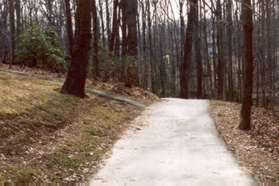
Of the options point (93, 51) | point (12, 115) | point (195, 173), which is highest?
point (93, 51)

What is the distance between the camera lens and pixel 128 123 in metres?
16.0

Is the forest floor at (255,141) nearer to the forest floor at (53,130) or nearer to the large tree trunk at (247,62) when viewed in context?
the large tree trunk at (247,62)

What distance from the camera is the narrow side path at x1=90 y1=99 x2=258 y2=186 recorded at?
921 cm

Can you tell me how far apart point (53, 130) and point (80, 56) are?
5.73 m

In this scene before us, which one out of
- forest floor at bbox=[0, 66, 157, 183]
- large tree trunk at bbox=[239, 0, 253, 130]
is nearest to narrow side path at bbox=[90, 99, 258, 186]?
forest floor at bbox=[0, 66, 157, 183]

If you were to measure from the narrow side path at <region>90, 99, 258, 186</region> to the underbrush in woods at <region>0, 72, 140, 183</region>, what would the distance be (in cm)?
46

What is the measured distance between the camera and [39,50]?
1007 inches

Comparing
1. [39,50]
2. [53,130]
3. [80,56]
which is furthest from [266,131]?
[39,50]

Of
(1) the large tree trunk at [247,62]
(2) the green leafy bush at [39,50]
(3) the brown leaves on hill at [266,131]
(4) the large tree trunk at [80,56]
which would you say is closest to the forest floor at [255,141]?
(3) the brown leaves on hill at [266,131]

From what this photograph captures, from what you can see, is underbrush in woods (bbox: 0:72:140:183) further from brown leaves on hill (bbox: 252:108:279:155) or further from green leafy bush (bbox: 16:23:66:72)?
green leafy bush (bbox: 16:23:66:72)

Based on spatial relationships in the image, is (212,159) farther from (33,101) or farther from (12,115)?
(33,101)

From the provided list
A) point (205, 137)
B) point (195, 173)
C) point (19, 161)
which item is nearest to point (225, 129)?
point (205, 137)

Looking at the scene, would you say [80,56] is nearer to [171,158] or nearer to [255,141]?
[255,141]

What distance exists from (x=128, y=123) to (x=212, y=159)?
527 cm
